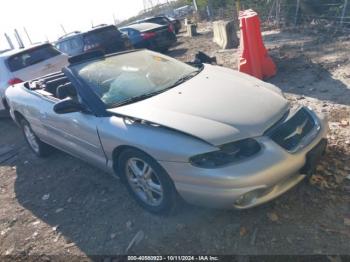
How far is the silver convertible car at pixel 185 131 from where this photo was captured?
2.85m

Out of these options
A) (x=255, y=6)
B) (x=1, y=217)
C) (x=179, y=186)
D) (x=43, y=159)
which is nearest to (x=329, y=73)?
(x=179, y=186)

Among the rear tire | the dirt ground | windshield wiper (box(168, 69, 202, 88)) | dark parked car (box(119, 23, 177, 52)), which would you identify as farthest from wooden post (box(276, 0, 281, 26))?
the rear tire

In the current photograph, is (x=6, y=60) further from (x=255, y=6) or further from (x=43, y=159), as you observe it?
(x=255, y=6)

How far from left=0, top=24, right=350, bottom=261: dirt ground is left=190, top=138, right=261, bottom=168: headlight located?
684 mm

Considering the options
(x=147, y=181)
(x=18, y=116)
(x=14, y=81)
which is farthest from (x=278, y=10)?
(x=147, y=181)

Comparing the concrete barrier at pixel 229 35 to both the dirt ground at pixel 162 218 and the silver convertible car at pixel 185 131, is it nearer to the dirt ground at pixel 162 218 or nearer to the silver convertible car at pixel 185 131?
the dirt ground at pixel 162 218

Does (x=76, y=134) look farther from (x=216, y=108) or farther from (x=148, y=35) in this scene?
(x=148, y=35)

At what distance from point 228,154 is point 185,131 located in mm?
402

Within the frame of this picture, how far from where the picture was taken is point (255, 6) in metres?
15.2

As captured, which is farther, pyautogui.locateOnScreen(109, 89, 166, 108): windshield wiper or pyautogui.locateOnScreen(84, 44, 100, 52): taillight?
pyautogui.locateOnScreen(84, 44, 100, 52): taillight

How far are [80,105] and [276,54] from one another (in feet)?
19.9

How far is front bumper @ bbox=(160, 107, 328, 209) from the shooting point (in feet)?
9.07

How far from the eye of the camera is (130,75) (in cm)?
404

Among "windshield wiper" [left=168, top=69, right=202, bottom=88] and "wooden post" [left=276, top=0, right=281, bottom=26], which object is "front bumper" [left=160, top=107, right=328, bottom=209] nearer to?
"windshield wiper" [left=168, top=69, right=202, bottom=88]
